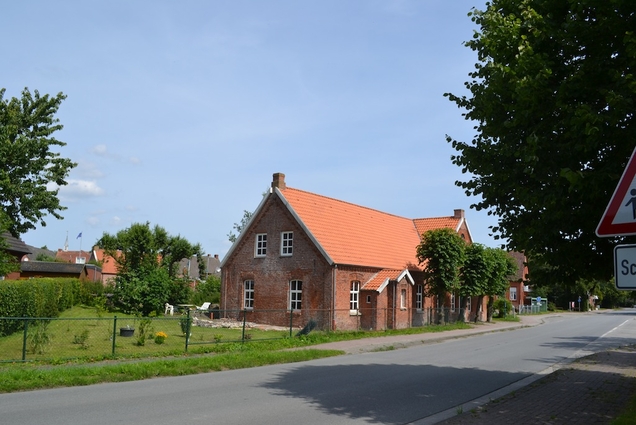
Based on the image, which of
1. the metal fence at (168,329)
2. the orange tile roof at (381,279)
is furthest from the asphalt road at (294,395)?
the orange tile roof at (381,279)

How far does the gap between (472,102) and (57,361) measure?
39.7 ft

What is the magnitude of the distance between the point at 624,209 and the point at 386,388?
8189 millimetres

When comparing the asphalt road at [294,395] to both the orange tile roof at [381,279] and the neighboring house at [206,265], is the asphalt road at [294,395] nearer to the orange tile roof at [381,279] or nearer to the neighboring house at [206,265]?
the orange tile roof at [381,279]

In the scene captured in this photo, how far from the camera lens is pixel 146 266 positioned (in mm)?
38156

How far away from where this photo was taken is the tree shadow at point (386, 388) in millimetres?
10172

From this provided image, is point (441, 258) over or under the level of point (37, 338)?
over

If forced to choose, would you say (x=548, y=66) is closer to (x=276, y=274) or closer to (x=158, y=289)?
(x=276, y=274)

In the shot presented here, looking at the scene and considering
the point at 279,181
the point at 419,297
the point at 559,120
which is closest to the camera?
the point at 559,120

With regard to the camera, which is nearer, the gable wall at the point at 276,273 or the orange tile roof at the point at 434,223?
the gable wall at the point at 276,273

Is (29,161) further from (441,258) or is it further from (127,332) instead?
(441,258)

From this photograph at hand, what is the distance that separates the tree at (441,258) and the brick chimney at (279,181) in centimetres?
905

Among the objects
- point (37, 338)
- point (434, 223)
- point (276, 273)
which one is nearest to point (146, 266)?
point (276, 273)

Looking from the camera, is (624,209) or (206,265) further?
(206,265)

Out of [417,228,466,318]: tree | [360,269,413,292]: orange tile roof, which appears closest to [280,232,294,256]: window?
[360,269,413,292]: orange tile roof
